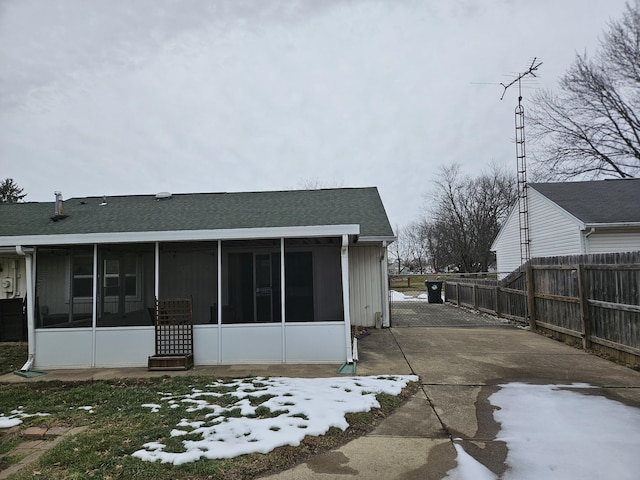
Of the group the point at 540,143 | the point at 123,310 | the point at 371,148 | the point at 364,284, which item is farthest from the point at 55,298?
the point at 540,143

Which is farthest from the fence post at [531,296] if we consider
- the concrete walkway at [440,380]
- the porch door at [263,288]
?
the porch door at [263,288]

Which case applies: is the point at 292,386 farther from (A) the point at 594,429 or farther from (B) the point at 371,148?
(B) the point at 371,148

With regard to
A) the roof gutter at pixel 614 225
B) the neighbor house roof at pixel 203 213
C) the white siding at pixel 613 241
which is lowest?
the white siding at pixel 613 241

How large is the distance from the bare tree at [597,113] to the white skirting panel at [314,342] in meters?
17.9

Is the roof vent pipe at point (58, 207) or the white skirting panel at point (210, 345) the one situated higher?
the roof vent pipe at point (58, 207)

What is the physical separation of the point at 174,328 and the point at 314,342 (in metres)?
2.49

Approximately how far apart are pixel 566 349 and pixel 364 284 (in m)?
4.87

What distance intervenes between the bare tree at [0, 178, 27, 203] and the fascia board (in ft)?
103

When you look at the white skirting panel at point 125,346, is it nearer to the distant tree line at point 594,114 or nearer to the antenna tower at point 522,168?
the antenna tower at point 522,168

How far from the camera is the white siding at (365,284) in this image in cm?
1059

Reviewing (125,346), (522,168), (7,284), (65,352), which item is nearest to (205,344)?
(125,346)

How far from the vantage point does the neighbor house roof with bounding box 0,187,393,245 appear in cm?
1017

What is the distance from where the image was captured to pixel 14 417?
14.5 ft

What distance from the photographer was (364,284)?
34.9 feet
